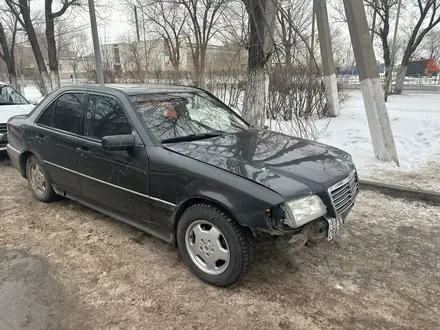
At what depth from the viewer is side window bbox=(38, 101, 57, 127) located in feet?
13.6

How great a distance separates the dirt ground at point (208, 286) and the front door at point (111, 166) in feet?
1.45

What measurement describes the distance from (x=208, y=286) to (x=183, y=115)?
170 centimetres

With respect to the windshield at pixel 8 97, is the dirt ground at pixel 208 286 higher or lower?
lower

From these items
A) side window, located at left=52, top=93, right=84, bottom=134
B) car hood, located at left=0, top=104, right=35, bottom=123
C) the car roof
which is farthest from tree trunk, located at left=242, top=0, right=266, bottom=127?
car hood, located at left=0, top=104, right=35, bottom=123

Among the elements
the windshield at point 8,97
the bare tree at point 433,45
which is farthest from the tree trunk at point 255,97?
the bare tree at point 433,45

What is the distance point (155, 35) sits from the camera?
91.4 feet

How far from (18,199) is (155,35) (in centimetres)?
2579

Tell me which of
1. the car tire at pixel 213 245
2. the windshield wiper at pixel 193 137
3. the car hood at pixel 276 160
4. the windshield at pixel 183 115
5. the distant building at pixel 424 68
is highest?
the distant building at pixel 424 68

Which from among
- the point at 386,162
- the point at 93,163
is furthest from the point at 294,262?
the point at 386,162

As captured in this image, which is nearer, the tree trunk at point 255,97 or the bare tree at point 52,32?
the tree trunk at point 255,97

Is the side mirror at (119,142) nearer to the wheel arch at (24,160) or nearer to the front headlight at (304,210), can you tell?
the front headlight at (304,210)

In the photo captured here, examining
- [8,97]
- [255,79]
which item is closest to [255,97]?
[255,79]

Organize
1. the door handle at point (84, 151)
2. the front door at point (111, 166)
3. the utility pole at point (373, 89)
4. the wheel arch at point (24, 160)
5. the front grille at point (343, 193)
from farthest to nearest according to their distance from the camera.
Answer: the utility pole at point (373, 89) < the wheel arch at point (24, 160) < the door handle at point (84, 151) < the front door at point (111, 166) < the front grille at point (343, 193)

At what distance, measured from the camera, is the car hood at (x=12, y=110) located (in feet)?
21.4
